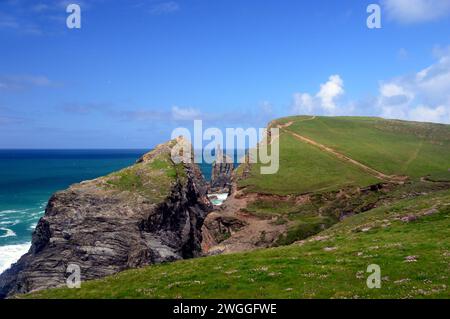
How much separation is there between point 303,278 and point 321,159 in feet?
257

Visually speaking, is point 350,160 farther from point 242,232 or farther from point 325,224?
point 242,232

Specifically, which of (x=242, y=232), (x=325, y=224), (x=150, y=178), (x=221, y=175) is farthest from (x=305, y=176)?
(x=221, y=175)

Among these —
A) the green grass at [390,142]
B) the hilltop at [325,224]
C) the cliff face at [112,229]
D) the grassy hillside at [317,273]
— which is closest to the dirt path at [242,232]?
the hilltop at [325,224]

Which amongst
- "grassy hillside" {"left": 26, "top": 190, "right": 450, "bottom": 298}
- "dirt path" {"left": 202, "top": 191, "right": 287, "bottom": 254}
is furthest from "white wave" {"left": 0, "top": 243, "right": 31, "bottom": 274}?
"grassy hillside" {"left": 26, "top": 190, "right": 450, "bottom": 298}

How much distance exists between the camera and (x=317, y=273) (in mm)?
25719

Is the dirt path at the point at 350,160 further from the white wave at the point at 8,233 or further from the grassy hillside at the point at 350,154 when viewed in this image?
the white wave at the point at 8,233

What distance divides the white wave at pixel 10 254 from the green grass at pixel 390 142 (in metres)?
77.8

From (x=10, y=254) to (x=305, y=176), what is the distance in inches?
2355

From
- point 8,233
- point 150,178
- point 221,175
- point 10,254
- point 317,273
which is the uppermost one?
point 150,178

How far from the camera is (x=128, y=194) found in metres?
59.5

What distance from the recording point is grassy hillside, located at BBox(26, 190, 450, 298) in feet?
73.5

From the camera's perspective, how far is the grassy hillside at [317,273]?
22.4 m
